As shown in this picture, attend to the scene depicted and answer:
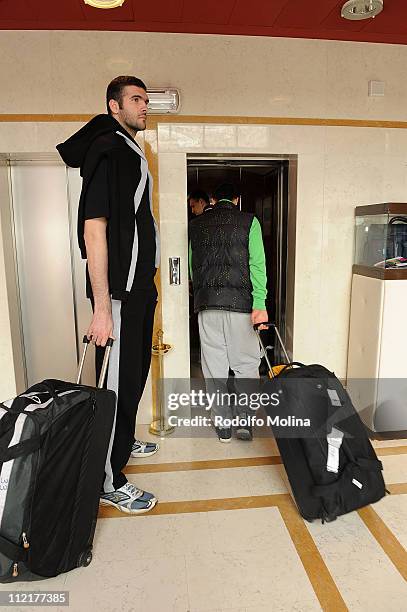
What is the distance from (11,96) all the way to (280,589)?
329 centimetres

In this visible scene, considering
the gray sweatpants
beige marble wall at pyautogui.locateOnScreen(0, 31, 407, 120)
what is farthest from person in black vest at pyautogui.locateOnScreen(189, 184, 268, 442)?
beige marble wall at pyautogui.locateOnScreen(0, 31, 407, 120)

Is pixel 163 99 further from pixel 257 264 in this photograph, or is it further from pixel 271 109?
pixel 257 264

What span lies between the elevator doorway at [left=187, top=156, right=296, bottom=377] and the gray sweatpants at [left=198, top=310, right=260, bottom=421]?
634mm

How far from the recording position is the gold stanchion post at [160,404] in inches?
127

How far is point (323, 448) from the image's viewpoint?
220cm

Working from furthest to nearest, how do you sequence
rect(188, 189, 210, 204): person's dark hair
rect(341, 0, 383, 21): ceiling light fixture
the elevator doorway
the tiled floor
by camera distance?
1. rect(188, 189, 210, 204): person's dark hair
2. the elevator doorway
3. rect(341, 0, 383, 21): ceiling light fixture
4. the tiled floor

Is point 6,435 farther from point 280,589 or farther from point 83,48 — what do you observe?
point 83,48

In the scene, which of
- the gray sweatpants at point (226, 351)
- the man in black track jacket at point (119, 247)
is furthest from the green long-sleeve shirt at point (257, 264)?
the man in black track jacket at point (119, 247)

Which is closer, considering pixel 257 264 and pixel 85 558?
pixel 85 558

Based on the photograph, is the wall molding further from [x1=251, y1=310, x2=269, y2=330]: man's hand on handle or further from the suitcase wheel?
the suitcase wheel

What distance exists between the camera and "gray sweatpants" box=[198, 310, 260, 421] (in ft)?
10.0

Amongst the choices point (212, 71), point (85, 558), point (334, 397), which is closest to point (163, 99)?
point (212, 71)

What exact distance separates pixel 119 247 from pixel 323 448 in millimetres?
1405

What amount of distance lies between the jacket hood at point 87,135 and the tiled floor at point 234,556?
185cm
